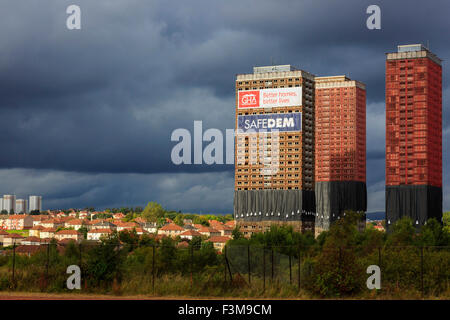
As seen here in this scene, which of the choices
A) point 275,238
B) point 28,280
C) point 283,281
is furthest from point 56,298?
point 275,238

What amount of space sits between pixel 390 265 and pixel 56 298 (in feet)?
80.6

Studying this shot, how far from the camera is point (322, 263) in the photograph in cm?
4250

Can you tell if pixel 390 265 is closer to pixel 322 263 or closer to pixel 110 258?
pixel 322 263

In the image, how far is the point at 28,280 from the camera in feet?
143
